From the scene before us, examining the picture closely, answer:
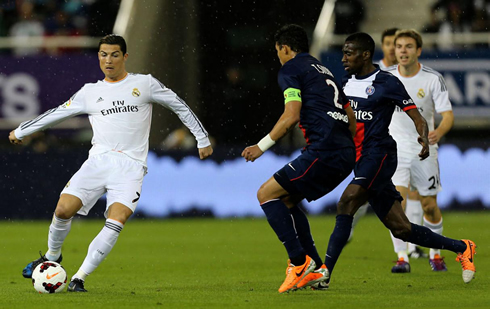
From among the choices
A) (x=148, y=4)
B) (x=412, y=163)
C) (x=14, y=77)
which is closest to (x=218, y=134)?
(x=148, y=4)

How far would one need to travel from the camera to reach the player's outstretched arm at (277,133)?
6918mm

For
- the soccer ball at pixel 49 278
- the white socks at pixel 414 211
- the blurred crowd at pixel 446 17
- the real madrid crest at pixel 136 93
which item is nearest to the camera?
the soccer ball at pixel 49 278

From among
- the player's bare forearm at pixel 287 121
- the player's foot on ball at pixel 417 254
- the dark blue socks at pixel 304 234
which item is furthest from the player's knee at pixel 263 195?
the player's foot on ball at pixel 417 254

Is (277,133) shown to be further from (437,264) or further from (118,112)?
(437,264)

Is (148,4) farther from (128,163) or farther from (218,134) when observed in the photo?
(128,163)

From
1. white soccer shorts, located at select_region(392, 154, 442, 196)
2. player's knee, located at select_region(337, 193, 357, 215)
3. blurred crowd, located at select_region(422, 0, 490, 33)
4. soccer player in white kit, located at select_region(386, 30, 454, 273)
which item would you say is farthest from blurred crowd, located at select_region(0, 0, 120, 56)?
player's knee, located at select_region(337, 193, 357, 215)

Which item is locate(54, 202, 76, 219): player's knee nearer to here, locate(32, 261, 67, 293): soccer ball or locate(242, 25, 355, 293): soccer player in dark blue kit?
locate(32, 261, 67, 293): soccer ball

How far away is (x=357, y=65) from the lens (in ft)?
26.8

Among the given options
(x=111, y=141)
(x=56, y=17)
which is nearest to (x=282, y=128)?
(x=111, y=141)

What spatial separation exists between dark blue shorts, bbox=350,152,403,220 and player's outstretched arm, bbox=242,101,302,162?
3.65ft

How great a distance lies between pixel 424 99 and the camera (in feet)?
31.9

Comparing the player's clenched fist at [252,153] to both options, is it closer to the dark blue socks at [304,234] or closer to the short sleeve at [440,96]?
the dark blue socks at [304,234]

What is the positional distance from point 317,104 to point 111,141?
1.85 meters

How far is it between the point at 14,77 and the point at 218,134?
4.02 meters
